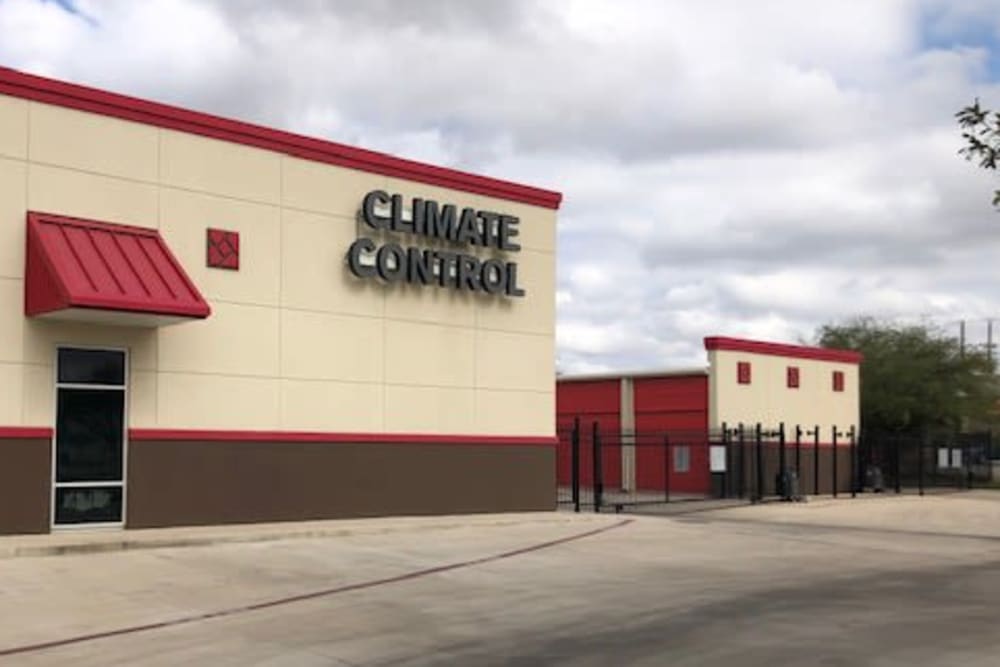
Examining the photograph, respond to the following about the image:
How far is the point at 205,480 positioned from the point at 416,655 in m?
10.9

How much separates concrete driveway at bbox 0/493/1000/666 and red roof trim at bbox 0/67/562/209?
6.65 m

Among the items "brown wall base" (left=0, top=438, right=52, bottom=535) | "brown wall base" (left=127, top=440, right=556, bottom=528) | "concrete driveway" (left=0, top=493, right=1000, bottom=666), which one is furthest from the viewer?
"brown wall base" (left=127, top=440, right=556, bottom=528)

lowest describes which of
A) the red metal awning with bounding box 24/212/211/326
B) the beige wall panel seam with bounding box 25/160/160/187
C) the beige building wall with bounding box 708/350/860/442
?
the beige building wall with bounding box 708/350/860/442

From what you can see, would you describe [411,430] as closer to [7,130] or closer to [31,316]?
[31,316]

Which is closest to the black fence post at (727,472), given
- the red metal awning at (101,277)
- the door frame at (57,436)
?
the door frame at (57,436)

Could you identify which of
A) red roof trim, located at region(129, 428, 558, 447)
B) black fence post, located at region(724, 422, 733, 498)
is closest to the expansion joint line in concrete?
red roof trim, located at region(129, 428, 558, 447)

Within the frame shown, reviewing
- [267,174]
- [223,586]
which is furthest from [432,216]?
[223,586]

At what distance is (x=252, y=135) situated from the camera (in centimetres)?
2059

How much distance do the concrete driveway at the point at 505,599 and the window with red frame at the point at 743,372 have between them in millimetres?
14486

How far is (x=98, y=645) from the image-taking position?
1030cm

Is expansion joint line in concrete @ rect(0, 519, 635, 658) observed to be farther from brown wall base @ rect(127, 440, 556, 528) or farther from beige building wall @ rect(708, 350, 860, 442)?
beige building wall @ rect(708, 350, 860, 442)

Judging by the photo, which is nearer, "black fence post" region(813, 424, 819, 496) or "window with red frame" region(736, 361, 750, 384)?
"black fence post" region(813, 424, 819, 496)

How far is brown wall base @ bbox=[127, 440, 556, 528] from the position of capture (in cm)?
1916

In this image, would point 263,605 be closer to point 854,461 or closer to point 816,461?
point 816,461
